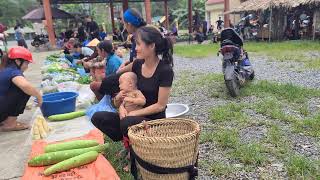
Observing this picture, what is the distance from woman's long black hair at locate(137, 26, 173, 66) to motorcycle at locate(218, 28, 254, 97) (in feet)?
8.82

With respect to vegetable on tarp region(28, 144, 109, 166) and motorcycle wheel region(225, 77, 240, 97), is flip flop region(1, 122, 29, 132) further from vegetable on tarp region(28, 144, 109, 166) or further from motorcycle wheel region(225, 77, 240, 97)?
motorcycle wheel region(225, 77, 240, 97)

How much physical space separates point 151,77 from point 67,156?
101cm

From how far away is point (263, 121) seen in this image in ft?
14.0

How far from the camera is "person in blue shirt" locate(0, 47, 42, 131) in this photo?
4.18 meters

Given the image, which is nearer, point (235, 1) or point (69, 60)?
point (69, 60)

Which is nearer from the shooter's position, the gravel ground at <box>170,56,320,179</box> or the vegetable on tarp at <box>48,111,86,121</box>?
the gravel ground at <box>170,56,320,179</box>

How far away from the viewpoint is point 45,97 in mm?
5090

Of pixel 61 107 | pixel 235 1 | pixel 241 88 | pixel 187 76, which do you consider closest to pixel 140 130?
pixel 61 107

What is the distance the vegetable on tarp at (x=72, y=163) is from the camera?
2857 mm

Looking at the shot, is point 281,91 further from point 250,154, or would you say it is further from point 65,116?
point 65,116

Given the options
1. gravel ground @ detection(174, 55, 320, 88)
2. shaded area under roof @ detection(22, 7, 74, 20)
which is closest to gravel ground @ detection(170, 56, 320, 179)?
gravel ground @ detection(174, 55, 320, 88)

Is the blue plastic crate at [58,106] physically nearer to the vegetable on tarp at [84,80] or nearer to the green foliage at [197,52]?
the vegetable on tarp at [84,80]

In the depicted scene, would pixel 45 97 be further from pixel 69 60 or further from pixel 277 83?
pixel 69 60

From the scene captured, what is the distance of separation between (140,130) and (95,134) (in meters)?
1.31
